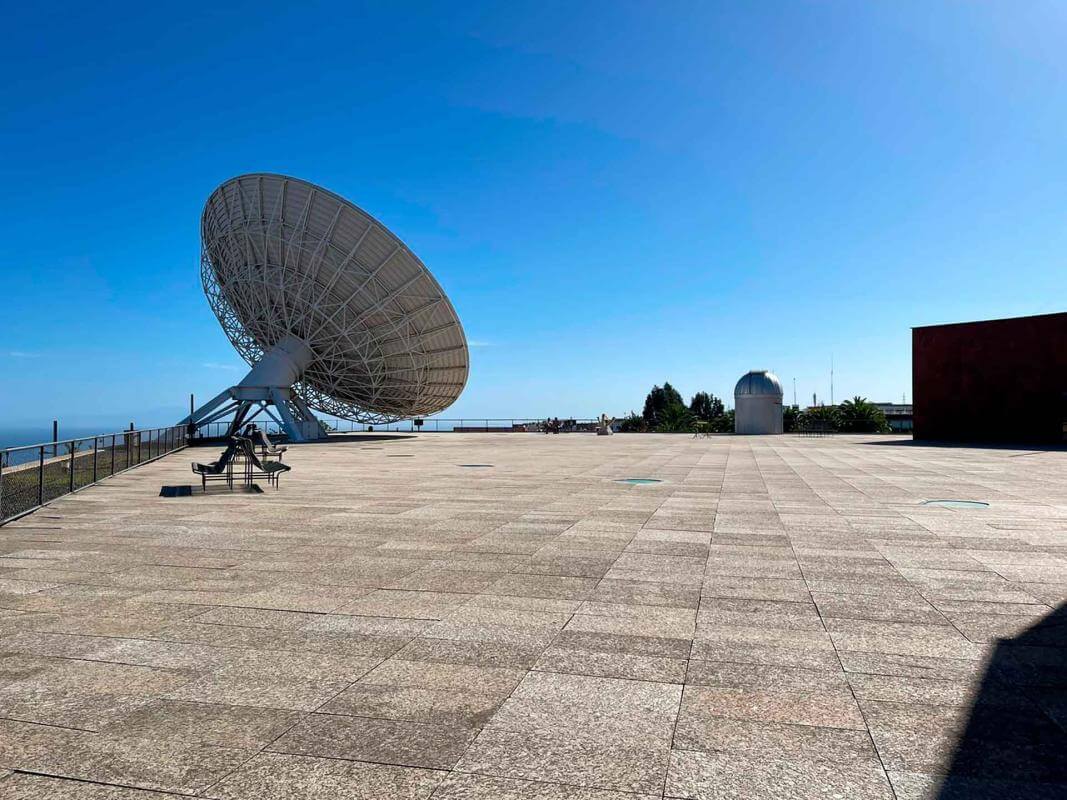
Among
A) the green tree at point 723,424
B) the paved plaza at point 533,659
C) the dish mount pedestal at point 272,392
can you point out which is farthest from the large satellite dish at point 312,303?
the green tree at point 723,424

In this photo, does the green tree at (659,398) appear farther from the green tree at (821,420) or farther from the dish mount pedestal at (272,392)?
the dish mount pedestal at (272,392)

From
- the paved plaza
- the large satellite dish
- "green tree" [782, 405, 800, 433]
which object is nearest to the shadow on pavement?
the paved plaza

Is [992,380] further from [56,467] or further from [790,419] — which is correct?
[56,467]

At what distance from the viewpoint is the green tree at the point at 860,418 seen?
229 feet

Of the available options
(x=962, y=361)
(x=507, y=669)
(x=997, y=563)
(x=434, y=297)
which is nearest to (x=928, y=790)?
(x=507, y=669)

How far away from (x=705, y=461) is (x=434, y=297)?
21013 mm

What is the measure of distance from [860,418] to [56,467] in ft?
243

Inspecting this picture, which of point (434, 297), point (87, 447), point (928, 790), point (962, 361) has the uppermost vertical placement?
point (434, 297)

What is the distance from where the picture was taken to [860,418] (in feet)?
246

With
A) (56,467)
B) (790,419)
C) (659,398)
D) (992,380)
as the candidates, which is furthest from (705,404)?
(56,467)

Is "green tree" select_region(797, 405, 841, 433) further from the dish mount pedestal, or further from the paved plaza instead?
the paved plaza

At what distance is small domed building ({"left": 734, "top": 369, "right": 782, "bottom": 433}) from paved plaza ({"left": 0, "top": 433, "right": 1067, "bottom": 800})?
57495 millimetres

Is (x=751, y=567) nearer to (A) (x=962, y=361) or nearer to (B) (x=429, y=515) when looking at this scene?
(B) (x=429, y=515)

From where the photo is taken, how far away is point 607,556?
8.85 meters
